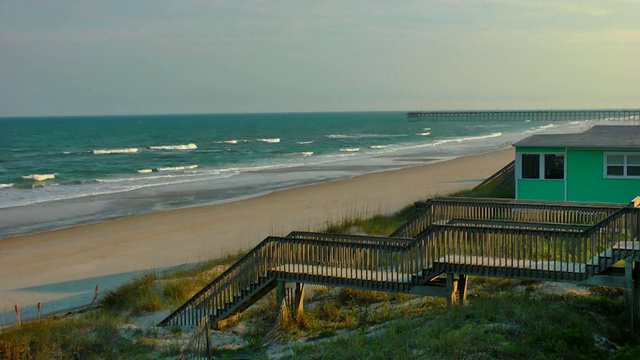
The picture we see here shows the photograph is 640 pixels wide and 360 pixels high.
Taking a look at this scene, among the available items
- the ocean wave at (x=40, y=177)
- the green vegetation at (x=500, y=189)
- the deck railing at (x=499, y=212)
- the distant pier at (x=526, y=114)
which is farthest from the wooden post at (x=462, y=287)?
the distant pier at (x=526, y=114)

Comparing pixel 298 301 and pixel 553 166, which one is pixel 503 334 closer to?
pixel 298 301

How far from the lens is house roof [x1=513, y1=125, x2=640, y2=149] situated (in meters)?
22.8

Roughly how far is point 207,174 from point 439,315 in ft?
138

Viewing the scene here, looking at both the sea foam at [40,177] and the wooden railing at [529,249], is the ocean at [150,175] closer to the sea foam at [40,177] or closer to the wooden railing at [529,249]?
the sea foam at [40,177]

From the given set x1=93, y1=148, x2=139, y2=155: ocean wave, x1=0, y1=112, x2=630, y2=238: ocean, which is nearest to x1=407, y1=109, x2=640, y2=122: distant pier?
x1=0, y1=112, x2=630, y2=238: ocean

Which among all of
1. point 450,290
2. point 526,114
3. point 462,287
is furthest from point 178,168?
point 526,114

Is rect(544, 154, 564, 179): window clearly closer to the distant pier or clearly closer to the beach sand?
the beach sand

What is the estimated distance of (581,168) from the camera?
77.4ft

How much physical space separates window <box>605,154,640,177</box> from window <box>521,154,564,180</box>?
146cm

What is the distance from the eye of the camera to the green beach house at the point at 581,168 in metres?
22.8

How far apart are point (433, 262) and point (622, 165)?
12076 millimetres

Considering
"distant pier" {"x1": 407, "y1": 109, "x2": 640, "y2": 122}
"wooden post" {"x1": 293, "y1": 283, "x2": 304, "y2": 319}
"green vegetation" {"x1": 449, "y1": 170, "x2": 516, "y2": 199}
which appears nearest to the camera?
"wooden post" {"x1": 293, "y1": 283, "x2": 304, "y2": 319}

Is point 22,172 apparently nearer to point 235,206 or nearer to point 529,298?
point 235,206

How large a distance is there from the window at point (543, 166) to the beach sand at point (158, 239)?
6.60m
